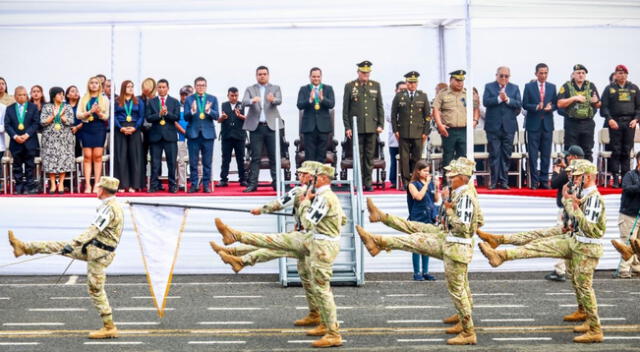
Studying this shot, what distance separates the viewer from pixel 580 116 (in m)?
19.9

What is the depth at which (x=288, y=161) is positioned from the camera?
68.3ft

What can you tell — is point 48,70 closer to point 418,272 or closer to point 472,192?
point 418,272

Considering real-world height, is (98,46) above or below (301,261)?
above

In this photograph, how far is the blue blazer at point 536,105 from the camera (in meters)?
20.1

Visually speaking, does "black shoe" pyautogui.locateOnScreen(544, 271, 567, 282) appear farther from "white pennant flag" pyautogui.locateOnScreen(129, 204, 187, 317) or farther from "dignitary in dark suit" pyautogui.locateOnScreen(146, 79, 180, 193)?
"white pennant flag" pyautogui.locateOnScreen(129, 204, 187, 317)

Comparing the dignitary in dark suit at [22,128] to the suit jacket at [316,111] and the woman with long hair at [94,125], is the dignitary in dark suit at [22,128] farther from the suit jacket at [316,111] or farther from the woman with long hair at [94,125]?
the suit jacket at [316,111]

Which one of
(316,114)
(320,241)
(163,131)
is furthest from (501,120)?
(320,241)

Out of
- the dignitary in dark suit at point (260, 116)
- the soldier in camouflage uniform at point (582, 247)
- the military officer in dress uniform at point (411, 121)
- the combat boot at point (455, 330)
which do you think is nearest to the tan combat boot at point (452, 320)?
the combat boot at point (455, 330)

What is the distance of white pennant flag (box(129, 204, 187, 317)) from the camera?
45.1ft

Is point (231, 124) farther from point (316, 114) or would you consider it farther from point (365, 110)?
point (365, 110)

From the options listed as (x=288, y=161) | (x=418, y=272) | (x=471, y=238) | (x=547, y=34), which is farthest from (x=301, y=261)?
(x=547, y=34)

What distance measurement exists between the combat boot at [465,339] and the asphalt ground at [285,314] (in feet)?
0.46

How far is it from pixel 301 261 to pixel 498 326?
2.59m

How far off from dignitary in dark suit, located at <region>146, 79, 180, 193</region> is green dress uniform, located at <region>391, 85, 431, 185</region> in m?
3.80
